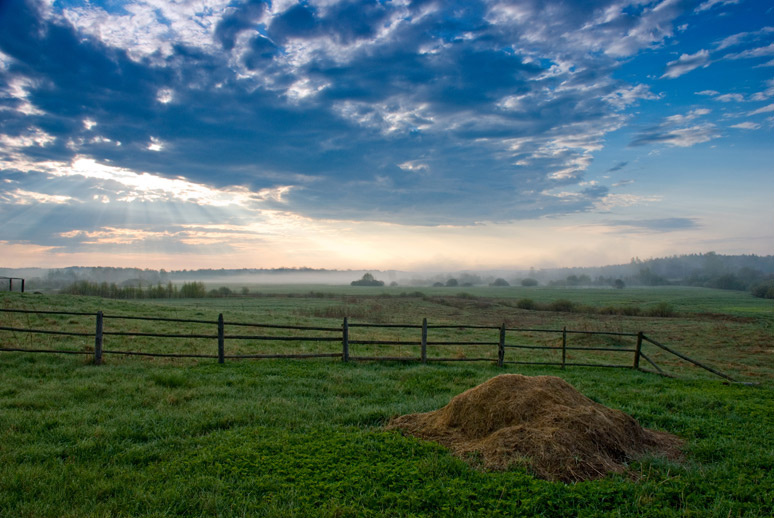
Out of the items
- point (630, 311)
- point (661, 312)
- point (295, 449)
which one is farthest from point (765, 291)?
point (295, 449)

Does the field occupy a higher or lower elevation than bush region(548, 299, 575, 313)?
higher

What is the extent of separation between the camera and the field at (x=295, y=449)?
15.6ft

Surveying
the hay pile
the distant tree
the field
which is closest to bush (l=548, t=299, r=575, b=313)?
the field

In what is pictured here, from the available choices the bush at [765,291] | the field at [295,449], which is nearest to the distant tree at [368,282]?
the bush at [765,291]

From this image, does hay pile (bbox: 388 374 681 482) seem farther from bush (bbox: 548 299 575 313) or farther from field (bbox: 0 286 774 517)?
bush (bbox: 548 299 575 313)

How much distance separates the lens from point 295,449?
6.12m

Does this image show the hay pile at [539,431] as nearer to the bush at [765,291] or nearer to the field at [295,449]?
the field at [295,449]

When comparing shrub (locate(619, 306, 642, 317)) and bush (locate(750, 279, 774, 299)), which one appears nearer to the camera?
shrub (locate(619, 306, 642, 317))

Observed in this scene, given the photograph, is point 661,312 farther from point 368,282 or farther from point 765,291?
point 368,282

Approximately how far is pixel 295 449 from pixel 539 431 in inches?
138

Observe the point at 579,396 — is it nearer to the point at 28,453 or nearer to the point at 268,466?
the point at 268,466

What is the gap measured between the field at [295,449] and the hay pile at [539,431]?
0.30m

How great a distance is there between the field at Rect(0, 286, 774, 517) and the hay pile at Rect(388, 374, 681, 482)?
30 centimetres

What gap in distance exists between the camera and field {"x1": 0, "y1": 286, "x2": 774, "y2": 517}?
15.6 ft
